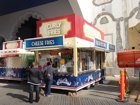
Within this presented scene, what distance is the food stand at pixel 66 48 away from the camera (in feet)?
23.3

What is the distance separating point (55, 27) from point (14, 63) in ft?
18.4

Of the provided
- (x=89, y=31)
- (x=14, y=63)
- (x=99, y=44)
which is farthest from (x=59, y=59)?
(x=14, y=63)

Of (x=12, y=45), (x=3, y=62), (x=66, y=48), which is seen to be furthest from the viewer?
(x=12, y=45)

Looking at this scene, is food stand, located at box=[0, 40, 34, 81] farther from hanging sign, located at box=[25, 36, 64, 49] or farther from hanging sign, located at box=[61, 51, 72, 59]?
hanging sign, located at box=[61, 51, 72, 59]

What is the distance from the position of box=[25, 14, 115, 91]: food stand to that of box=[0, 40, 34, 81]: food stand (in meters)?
3.52

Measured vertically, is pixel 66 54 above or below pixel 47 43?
below

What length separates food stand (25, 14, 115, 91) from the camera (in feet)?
23.3

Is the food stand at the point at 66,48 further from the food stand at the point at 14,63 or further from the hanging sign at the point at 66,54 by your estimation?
the food stand at the point at 14,63

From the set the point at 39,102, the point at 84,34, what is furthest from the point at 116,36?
the point at 39,102

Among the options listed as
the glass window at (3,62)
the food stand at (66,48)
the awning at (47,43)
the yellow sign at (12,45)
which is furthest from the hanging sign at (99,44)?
the glass window at (3,62)

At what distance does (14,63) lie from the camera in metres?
11.4

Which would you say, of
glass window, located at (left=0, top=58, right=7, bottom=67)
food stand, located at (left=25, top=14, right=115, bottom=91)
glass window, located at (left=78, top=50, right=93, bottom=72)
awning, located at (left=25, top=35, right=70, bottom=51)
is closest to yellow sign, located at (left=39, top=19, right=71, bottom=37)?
food stand, located at (left=25, top=14, right=115, bottom=91)

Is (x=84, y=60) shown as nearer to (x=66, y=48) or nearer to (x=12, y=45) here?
(x=66, y=48)

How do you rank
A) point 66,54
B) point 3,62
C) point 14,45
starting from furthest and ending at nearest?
point 14,45 → point 3,62 → point 66,54
